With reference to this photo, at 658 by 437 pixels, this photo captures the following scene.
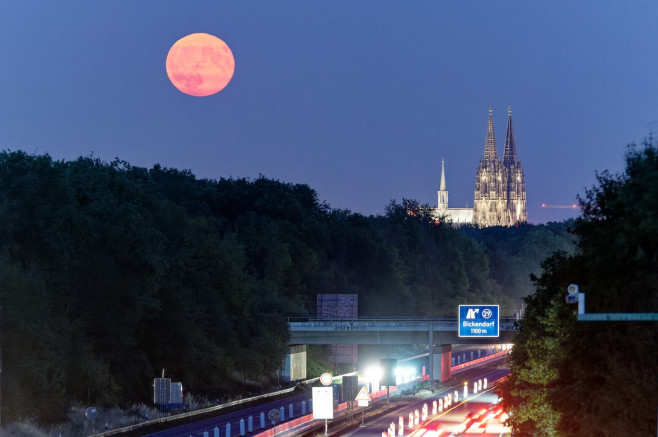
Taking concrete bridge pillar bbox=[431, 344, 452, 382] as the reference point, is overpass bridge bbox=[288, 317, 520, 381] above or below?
above

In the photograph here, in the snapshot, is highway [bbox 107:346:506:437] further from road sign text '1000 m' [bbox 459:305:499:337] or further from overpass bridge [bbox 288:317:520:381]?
overpass bridge [bbox 288:317:520:381]

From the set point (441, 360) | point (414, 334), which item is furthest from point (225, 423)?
point (441, 360)

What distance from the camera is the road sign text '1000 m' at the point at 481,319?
89.3 m

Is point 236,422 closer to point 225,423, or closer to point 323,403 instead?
point 225,423

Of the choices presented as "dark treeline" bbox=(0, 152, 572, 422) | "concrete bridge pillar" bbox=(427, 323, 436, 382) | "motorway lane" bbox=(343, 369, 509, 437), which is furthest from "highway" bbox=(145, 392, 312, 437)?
"concrete bridge pillar" bbox=(427, 323, 436, 382)

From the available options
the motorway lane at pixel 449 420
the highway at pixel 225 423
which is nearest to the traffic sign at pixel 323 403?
the motorway lane at pixel 449 420

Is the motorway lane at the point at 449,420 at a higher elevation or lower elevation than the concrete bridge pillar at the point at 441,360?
lower

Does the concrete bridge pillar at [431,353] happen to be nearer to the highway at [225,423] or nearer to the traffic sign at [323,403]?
the highway at [225,423]

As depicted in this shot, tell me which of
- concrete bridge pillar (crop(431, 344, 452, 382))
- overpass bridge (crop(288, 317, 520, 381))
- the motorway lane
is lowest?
the motorway lane

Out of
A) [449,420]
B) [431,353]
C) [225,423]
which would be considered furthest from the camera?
[431,353]

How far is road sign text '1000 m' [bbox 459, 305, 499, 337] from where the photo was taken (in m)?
89.3

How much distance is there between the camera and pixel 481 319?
294ft

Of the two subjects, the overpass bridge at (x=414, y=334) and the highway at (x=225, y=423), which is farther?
the overpass bridge at (x=414, y=334)

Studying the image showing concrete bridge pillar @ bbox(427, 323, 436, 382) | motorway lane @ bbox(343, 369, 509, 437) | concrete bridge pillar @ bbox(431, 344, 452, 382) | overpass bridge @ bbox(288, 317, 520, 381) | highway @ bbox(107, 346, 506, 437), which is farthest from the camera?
concrete bridge pillar @ bbox(431, 344, 452, 382)
